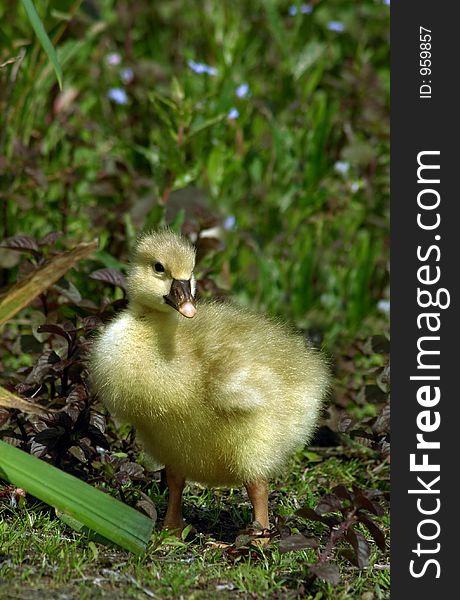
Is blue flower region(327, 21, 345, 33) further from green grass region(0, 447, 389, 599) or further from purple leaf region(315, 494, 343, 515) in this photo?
purple leaf region(315, 494, 343, 515)

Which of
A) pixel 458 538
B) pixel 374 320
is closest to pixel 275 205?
pixel 374 320

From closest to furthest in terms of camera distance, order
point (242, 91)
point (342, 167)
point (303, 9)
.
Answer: point (242, 91) → point (342, 167) → point (303, 9)

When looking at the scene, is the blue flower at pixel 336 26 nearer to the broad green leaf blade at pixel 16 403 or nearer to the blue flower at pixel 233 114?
the blue flower at pixel 233 114

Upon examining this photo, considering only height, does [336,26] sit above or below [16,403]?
above

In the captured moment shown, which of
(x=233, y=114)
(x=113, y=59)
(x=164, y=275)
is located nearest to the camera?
(x=164, y=275)

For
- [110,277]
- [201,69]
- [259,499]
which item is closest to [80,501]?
[259,499]

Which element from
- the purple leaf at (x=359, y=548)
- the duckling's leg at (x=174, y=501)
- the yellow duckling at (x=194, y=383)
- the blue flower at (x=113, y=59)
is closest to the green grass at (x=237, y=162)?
the blue flower at (x=113, y=59)

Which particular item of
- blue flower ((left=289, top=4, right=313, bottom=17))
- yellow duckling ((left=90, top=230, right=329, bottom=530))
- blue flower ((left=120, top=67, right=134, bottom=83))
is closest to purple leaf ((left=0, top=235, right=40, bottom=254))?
yellow duckling ((left=90, top=230, right=329, bottom=530))

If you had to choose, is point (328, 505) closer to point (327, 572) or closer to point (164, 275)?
point (327, 572)
